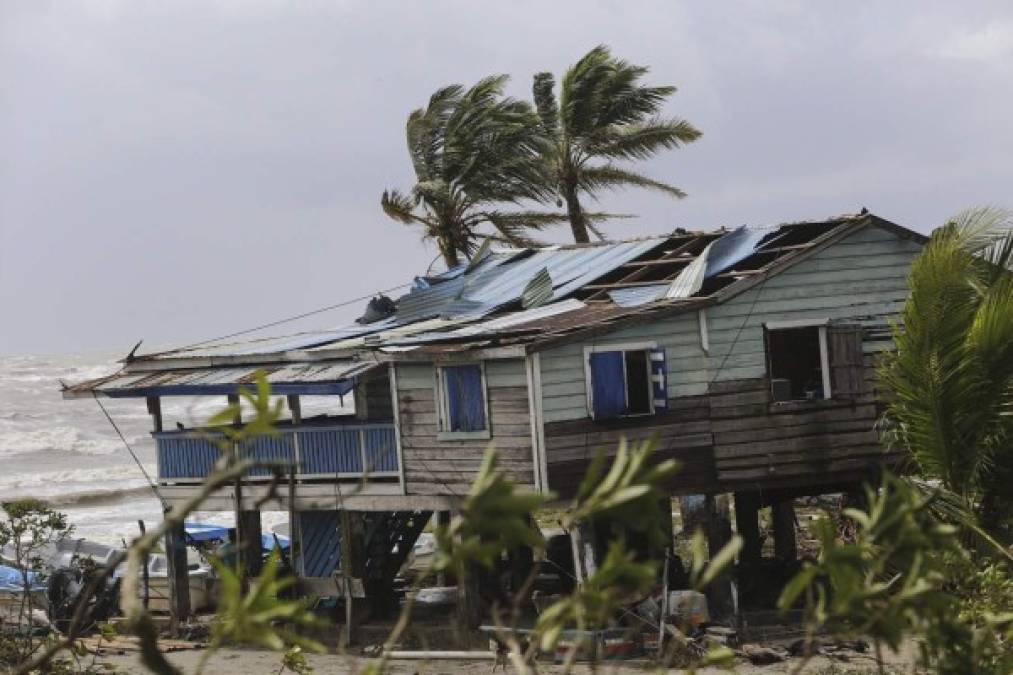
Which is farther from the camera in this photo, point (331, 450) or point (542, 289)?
point (542, 289)

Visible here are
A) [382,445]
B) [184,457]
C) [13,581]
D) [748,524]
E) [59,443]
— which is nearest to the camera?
[382,445]

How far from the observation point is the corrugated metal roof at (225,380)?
26.7 m

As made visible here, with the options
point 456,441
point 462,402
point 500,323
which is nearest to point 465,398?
point 462,402

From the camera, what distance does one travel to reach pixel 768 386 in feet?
85.4

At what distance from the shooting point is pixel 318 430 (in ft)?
91.3

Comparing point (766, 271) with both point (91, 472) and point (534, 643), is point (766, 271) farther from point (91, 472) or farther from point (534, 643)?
point (91, 472)

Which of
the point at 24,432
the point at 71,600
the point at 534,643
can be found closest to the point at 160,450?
the point at 71,600

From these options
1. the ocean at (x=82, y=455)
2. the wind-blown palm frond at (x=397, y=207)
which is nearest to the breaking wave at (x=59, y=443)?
the ocean at (x=82, y=455)

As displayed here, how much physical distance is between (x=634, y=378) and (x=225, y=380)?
647 centimetres

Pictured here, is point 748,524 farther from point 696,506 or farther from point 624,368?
point 624,368

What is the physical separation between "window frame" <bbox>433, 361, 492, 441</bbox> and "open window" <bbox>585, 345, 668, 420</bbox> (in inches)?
56.2

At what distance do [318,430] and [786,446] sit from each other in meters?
6.81

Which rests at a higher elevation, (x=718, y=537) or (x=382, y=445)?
(x=382, y=445)

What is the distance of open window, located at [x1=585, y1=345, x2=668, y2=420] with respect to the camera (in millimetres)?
25031
